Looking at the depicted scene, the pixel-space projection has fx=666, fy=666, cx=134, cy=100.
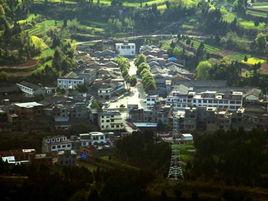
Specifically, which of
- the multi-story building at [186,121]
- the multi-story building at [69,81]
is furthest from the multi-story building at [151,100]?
the multi-story building at [69,81]

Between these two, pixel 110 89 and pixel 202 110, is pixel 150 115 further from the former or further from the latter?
pixel 110 89

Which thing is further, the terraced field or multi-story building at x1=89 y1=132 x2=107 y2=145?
the terraced field

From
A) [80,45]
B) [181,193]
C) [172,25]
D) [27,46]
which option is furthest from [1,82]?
[172,25]

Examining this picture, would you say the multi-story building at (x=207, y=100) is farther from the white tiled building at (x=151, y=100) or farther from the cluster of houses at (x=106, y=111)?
the white tiled building at (x=151, y=100)

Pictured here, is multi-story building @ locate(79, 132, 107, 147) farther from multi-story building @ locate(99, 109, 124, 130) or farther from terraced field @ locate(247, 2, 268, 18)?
terraced field @ locate(247, 2, 268, 18)

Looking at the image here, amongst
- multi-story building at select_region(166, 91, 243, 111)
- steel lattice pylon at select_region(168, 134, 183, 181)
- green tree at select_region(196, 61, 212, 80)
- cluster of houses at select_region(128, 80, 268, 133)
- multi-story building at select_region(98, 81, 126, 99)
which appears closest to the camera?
steel lattice pylon at select_region(168, 134, 183, 181)

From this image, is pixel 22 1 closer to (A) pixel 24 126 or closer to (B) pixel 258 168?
(A) pixel 24 126

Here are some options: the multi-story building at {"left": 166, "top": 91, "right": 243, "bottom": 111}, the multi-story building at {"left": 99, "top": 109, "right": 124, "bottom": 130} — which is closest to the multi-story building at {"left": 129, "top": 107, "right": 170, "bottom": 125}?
the multi-story building at {"left": 99, "top": 109, "right": 124, "bottom": 130}

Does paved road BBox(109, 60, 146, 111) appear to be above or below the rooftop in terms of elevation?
below

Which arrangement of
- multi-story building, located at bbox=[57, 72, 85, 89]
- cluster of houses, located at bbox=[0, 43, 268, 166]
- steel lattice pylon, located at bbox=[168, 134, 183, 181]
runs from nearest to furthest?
steel lattice pylon, located at bbox=[168, 134, 183, 181]
cluster of houses, located at bbox=[0, 43, 268, 166]
multi-story building, located at bbox=[57, 72, 85, 89]
